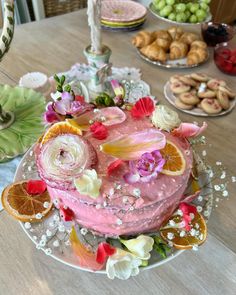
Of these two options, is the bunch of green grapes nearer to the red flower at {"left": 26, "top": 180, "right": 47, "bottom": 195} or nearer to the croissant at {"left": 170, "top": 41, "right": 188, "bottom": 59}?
the croissant at {"left": 170, "top": 41, "right": 188, "bottom": 59}

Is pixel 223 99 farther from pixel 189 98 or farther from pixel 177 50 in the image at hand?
pixel 177 50

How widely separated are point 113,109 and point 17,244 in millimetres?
330

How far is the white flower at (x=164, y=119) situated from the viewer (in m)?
0.61

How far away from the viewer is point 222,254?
64cm

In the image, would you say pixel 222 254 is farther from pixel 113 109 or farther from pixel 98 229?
pixel 113 109

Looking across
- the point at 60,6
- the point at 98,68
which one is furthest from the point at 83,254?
the point at 60,6

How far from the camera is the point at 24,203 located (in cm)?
61

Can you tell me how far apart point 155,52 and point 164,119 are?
57 centimetres

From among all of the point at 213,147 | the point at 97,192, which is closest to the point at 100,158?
the point at 97,192

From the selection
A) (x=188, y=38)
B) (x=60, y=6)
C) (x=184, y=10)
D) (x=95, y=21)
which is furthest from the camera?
(x=60, y=6)

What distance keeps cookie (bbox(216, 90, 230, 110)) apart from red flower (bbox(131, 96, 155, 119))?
1.18 ft

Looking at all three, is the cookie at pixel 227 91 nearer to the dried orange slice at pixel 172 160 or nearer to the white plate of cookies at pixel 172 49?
the white plate of cookies at pixel 172 49

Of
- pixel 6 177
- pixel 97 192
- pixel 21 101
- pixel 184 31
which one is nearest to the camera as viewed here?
pixel 97 192

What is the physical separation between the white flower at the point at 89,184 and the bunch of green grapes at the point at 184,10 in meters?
0.76
